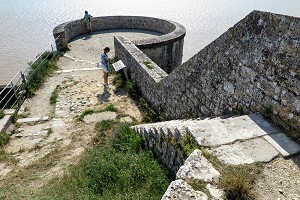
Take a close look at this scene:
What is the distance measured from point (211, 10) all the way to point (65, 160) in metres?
22.5

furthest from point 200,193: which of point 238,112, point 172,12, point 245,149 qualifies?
point 172,12

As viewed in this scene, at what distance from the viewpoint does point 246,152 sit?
3195 millimetres

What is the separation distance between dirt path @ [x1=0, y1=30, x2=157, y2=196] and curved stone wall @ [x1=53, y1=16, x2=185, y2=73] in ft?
7.03

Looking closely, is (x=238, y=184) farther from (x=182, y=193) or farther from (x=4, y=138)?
(x=4, y=138)

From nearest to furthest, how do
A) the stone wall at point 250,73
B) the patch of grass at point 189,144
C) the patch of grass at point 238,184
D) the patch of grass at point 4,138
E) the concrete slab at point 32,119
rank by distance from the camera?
the patch of grass at point 238,184, the patch of grass at point 189,144, the stone wall at point 250,73, the patch of grass at point 4,138, the concrete slab at point 32,119

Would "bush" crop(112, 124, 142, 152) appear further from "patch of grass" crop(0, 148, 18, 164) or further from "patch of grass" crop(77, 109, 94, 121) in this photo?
"patch of grass" crop(77, 109, 94, 121)

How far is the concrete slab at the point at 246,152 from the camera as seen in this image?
10.1ft

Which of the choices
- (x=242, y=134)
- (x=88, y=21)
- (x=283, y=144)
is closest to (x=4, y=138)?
(x=242, y=134)

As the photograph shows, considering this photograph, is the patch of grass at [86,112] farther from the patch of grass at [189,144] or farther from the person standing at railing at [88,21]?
the person standing at railing at [88,21]

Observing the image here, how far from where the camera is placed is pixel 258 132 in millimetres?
3570

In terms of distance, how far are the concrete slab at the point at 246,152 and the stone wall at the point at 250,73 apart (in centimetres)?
52

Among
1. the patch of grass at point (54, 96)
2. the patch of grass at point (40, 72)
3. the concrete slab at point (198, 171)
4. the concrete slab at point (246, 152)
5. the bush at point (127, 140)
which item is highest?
the concrete slab at point (246, 152)

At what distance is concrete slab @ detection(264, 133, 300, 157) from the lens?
127 inches

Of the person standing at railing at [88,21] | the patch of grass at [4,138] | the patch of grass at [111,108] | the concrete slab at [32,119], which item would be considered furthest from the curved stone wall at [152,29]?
the patch of grass at [4,138]
